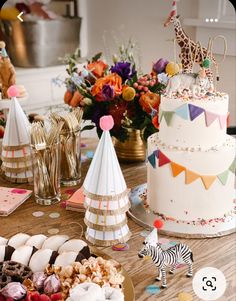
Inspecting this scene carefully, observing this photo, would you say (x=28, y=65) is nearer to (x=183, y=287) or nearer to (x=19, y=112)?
(x=19, y=112)

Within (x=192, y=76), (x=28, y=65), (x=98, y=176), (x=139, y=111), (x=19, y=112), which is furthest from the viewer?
(x=28, y=65)

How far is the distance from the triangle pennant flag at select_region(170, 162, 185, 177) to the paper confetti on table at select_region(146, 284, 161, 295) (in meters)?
0.32

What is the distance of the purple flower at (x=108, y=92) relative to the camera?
1575 mm

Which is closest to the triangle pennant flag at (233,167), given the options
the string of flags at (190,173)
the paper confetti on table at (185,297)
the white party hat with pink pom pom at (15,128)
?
the string of flags at (190,173)

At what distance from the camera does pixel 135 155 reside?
1728 mm

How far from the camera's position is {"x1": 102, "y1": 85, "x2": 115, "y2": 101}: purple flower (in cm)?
158

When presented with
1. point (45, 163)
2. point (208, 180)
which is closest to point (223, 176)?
point (208, 180)

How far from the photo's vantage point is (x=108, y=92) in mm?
1583

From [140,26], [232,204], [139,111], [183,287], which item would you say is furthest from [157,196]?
[140,26]

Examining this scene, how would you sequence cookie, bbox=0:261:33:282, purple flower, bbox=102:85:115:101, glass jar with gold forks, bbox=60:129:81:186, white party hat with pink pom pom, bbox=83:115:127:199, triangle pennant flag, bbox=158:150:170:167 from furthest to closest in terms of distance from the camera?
purple flower, bbox=102:85:115:101 < glass jar with gold forks, bbox=60:129:81:186 < triangle pennant flag, bbox=158:150:170:167 < white party hat with pink pom pom, bbox=83:115:127:199 < cookie, bbox=0:261:33:282

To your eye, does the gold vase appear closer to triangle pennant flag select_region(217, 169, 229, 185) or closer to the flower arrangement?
the flower arrangement

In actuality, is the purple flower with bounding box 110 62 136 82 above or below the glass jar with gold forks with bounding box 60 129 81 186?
above

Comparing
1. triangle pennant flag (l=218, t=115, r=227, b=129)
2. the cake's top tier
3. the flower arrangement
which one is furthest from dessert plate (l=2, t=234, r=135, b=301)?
the flower arrangement

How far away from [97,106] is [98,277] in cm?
87
